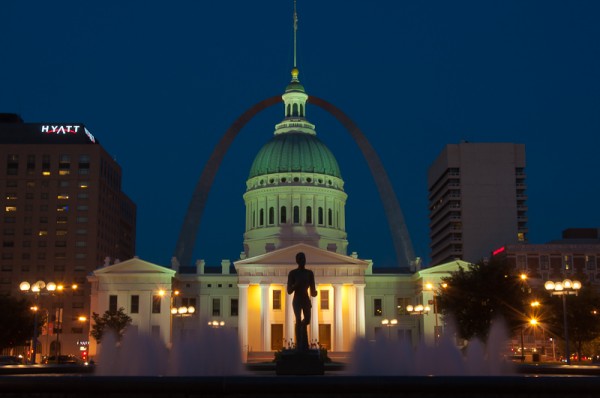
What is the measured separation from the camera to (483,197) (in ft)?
529

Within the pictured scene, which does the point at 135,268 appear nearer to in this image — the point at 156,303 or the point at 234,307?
the point at 156,303

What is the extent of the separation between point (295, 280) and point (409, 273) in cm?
8771

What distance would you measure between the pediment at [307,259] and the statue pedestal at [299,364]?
250ft

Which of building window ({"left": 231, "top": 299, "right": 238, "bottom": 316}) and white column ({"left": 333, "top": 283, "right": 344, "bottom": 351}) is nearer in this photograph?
white column ({"left": 333, "top": 283, "right": 344, "bottom": 351})

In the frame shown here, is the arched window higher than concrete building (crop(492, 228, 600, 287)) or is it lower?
higher

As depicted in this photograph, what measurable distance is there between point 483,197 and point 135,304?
73557mm

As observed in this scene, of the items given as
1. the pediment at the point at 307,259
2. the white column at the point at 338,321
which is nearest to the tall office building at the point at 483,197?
the pediment at the point at 307,259

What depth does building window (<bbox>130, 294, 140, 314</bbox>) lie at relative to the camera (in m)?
116

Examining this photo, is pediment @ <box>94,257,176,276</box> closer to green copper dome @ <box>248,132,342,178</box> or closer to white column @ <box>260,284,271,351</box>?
white column @ <box>260,284,271,351</box>

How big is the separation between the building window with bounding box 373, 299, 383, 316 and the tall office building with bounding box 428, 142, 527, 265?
41244 millimetres

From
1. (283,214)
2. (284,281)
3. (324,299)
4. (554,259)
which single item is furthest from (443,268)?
(283,214)

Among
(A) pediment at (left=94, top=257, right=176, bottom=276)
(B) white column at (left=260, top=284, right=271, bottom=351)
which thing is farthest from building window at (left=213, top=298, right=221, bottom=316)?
(B) white column at (left=260, top=284, right=271, bottom=351)

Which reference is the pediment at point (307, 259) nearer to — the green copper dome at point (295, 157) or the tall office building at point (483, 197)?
the green copper dome at point (295, 157)

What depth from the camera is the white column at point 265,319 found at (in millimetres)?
112625
